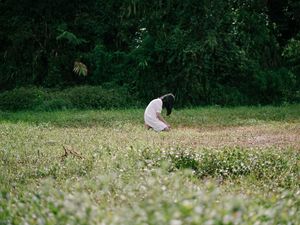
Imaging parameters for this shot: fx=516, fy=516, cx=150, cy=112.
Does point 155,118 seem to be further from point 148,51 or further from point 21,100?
point 148,51

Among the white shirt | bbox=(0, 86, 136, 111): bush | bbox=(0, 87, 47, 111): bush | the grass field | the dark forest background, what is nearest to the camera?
the grass field

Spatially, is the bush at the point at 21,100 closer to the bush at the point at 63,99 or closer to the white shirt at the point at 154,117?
the bush at the point at 63,99

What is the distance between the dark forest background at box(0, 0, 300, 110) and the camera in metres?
25.2

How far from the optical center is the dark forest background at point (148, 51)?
2522cm

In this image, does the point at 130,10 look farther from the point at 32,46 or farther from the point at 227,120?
the point at 227,120

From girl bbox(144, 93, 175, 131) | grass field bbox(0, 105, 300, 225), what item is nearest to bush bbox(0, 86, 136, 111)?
grass field bbox(0, 105, 300, 225)

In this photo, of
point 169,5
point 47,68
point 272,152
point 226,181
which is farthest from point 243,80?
point 226,181

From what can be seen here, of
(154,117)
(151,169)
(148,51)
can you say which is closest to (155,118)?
(154,117)

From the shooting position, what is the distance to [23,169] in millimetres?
8906

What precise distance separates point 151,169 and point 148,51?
Result: 63.9ft

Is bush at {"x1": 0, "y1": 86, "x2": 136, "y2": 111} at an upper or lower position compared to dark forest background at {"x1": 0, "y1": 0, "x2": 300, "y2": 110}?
lower

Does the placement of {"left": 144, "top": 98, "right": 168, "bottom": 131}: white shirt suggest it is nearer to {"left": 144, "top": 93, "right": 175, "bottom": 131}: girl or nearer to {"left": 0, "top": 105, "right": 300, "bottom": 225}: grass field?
{"left": 144, "top": 93, "right": 175, "bottom": 131}: girl

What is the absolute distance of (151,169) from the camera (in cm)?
724

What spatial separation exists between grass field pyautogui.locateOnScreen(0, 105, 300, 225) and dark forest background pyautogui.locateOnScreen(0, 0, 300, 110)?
4014 millimetres
